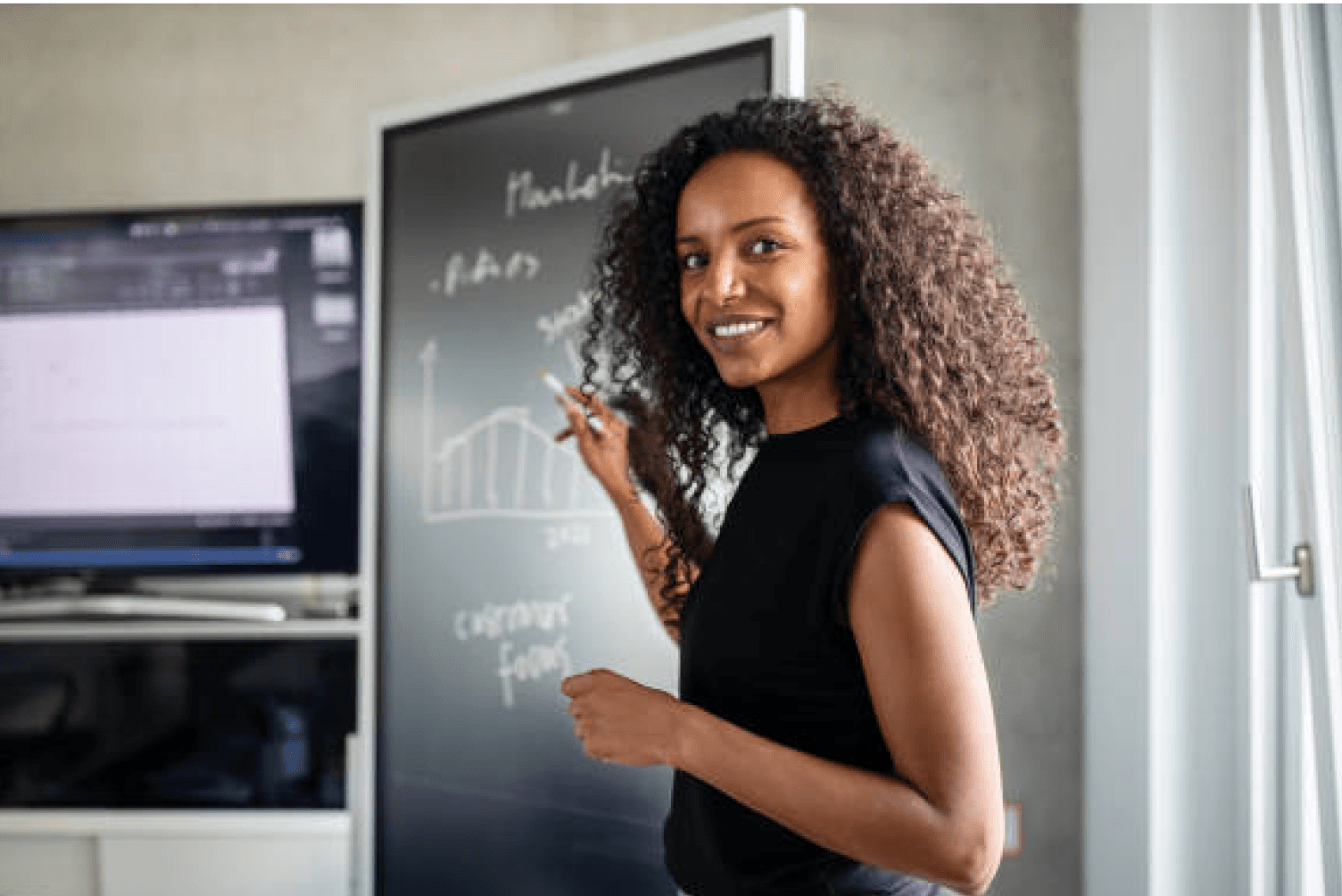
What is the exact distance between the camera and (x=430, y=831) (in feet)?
5.13

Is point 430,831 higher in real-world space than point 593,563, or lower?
lower

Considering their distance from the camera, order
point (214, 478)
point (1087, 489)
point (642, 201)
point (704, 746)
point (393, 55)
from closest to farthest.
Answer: point (704, 746)
point (642, 201)
point (1087, 489)
point (214, 478)
point (393, 55)

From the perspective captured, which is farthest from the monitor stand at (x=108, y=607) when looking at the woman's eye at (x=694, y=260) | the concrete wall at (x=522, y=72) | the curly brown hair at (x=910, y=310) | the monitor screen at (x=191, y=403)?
the woman's eye at (x=694, y=260)

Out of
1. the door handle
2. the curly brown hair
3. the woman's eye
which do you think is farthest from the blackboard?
the door handle

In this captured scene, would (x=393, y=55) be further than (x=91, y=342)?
Yes

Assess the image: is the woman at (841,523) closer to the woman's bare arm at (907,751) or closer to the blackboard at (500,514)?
the woman's bare arm at (907,751)

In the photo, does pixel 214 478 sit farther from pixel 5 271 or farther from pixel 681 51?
pixel 681 51

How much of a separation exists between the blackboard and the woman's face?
1.70 feet

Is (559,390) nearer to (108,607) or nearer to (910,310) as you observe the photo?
(910,310)

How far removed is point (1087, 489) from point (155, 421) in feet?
6.03

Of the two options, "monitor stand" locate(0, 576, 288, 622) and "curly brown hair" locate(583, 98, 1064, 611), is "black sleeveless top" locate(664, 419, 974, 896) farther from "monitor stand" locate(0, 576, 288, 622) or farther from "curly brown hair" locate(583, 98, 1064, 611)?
"monitor stand" locate(0, 576, 288, 622)

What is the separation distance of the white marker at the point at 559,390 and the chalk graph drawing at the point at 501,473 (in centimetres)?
6

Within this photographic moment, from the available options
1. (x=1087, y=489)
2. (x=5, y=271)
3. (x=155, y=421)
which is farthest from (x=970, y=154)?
(x=5, y=271)

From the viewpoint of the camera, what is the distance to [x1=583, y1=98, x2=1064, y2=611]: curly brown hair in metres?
0.89
